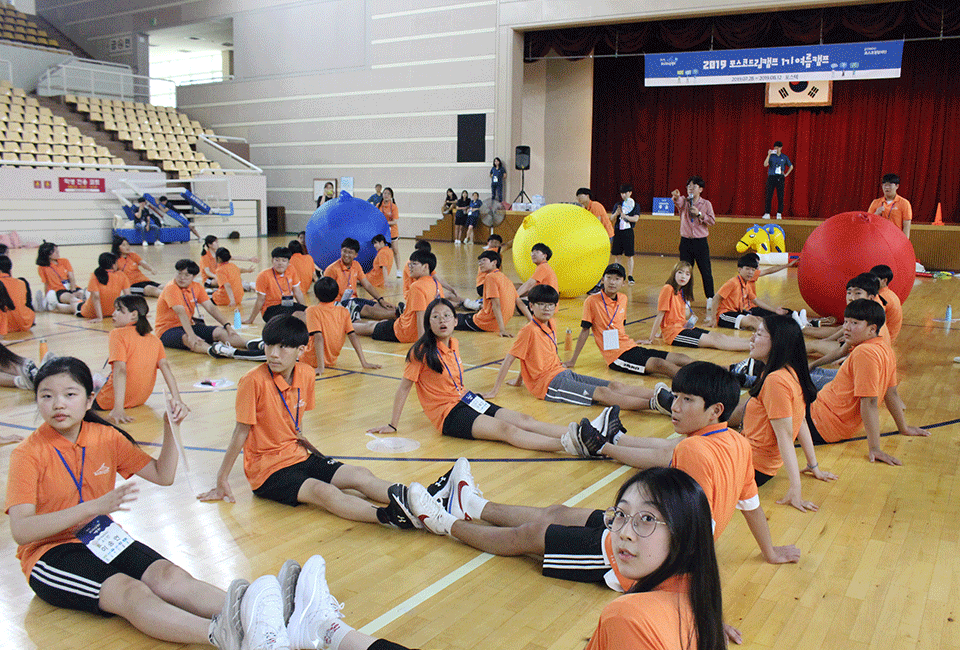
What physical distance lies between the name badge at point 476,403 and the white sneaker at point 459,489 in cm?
132

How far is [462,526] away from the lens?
358 centimetres

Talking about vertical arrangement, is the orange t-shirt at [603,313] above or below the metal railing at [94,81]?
below

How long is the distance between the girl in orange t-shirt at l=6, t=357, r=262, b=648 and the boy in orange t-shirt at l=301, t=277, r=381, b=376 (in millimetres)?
3727

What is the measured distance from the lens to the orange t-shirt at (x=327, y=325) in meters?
6.87

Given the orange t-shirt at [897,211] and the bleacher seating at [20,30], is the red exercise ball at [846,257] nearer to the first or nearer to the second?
the orange t-shirt at [897,211]

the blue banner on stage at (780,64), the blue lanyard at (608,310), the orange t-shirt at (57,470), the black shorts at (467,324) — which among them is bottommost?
the black shorts at (467,324)

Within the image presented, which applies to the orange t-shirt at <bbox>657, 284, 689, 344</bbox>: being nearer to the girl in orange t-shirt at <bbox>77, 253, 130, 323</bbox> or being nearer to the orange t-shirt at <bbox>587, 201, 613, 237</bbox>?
the orange t-shirt at <bbox>587, 201, 613, 237</bbox>

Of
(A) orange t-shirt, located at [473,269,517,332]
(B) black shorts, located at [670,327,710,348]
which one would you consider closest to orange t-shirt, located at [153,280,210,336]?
(A) orange t-shirt, located at [473,269,517,332]

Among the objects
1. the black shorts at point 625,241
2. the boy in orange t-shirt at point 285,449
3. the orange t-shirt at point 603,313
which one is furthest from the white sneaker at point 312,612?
the black shorts at point 625,241

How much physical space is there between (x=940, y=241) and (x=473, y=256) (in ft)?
31.1

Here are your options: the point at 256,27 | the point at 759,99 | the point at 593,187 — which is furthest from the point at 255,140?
the point at 759,99

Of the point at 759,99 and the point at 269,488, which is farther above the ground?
the point at 759,99

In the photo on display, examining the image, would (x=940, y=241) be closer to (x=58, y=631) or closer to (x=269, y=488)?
(x=269, y=488)

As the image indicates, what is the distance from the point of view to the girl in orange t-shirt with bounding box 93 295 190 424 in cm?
530
